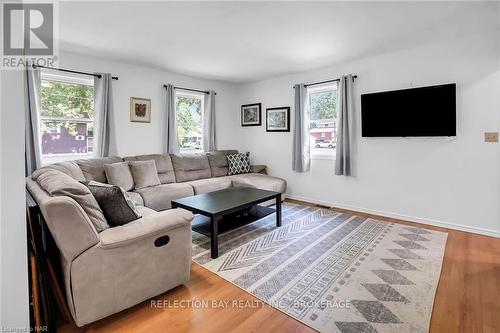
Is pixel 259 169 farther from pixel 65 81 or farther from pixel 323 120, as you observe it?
pixel 65 81

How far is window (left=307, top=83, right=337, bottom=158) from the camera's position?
463 centimetres

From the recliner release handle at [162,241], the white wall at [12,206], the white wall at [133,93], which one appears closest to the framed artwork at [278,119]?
the white wall at [133,93]

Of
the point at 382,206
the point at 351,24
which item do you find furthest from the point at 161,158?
the point at 382,206

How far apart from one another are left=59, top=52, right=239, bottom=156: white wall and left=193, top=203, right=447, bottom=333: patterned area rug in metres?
2.11

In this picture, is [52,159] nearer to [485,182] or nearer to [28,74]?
[28,74]

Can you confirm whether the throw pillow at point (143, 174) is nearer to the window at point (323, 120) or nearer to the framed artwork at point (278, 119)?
the framed artwork at point (278, 119)

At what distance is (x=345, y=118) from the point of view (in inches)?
168

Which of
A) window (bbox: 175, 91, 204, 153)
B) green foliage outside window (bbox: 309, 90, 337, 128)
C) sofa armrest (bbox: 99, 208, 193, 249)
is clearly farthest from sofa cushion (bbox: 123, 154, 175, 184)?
green foliage outside window (bbox: 309, 90, 337, 128)

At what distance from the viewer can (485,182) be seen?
3254 millimetres

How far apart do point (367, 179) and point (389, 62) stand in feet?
5.74

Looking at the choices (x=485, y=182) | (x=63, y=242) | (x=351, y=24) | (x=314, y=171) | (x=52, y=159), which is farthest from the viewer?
(x=314, y=171)

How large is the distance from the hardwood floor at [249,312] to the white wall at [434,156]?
1.26m

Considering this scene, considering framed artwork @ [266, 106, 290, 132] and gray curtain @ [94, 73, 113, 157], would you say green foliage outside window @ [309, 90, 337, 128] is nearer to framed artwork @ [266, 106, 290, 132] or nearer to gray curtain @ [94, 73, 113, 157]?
framed artwork @ [266, 106, 290, 132]

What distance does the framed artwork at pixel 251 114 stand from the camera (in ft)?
18.8
